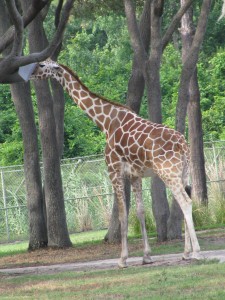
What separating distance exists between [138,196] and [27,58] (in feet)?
9.08

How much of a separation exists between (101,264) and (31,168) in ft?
17.2

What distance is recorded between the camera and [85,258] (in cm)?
1752

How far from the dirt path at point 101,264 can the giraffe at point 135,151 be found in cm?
27

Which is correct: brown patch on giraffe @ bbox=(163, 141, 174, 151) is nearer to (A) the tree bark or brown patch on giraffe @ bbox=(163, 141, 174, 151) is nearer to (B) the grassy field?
(B) the grassy field

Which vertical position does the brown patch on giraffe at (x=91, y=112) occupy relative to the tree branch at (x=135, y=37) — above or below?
below

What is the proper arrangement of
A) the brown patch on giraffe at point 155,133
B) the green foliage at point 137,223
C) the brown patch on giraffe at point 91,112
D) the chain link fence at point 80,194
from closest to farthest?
1. the brown patch on giraffe at point 155,133
2. the brown patch on giraffe at point 91,112
3. the green foliage at point 137,223
4. the chain link fence at point 80,194

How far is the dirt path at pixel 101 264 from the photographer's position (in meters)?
14.9

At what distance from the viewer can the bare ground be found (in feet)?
50.6

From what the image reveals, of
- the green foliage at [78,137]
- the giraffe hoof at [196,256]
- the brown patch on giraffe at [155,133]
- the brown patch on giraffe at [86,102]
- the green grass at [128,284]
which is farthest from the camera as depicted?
the green foliage at [78,137]

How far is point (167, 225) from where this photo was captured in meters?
19.0

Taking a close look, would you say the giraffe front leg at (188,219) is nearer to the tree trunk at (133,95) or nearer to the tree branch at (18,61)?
the tree branch at (18,61)

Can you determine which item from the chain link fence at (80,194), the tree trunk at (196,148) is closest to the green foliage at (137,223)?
the tree trunk at (196,148)

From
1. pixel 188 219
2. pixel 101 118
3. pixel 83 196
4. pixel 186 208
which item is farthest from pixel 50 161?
pixel 83 196

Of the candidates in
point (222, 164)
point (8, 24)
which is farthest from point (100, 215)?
point (8, 24)
